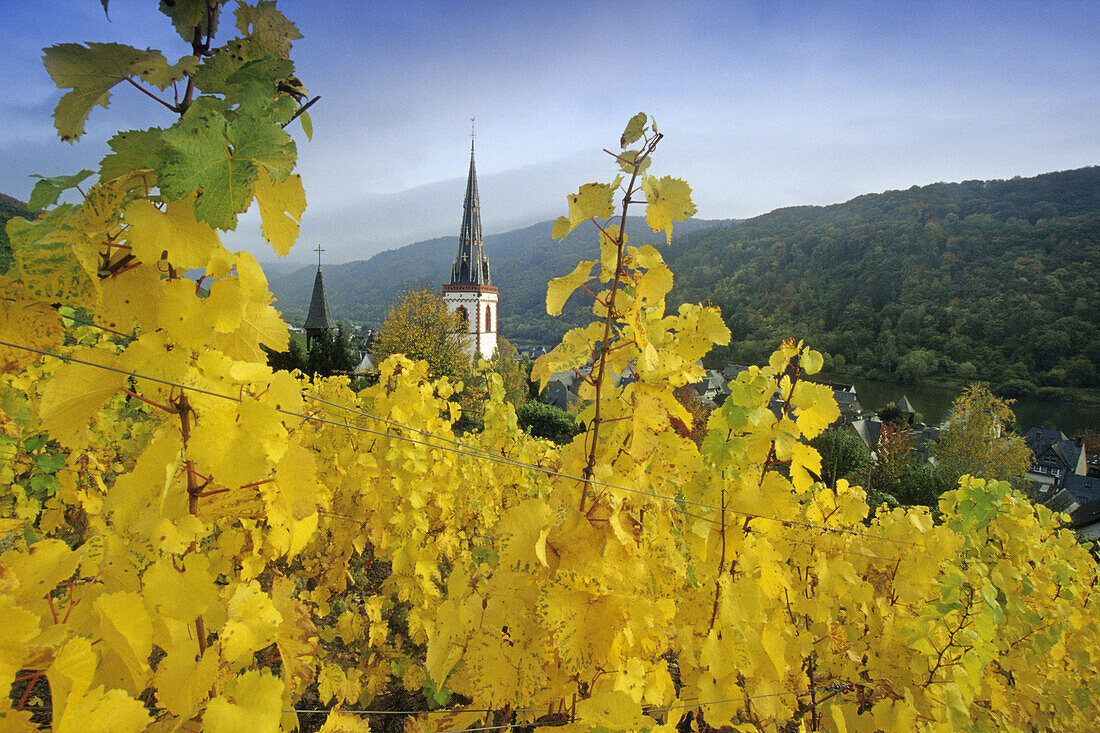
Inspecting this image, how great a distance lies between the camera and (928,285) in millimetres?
65875

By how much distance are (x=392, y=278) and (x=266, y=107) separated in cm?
17371

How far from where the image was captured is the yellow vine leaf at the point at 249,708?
75cm

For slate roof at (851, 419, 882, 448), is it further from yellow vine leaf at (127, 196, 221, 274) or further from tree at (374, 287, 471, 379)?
yellow vine leaf at (127, 196, 221, 274)

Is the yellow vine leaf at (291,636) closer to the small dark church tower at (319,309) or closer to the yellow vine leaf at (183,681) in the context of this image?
the yellow vine leaf at (183,681)

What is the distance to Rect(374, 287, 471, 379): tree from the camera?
78.7ft

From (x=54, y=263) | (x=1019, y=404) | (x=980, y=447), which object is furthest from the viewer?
(x=1019, y=404)

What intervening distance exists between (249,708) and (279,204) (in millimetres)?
879

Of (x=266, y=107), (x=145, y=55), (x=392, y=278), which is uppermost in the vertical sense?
(x=392, y=278)

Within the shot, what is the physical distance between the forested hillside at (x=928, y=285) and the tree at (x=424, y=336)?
62.7 feet

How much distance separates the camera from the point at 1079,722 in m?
2.84

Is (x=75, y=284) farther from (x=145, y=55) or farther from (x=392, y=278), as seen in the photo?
(x=392, y=278)

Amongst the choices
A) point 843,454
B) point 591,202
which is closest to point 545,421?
point 843,454

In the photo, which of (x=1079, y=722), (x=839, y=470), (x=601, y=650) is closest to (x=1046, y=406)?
(x=839, y=470)

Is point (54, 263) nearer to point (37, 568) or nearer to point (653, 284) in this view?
point (37, 568)
